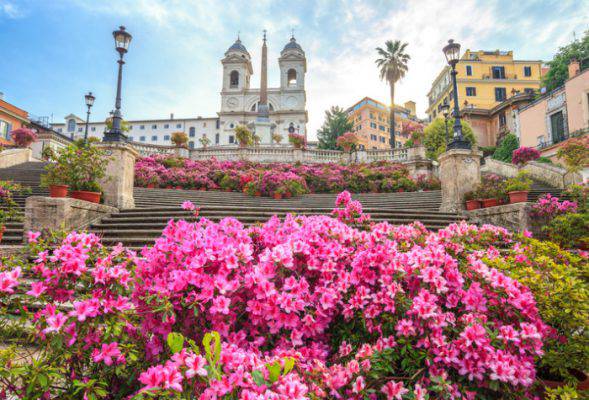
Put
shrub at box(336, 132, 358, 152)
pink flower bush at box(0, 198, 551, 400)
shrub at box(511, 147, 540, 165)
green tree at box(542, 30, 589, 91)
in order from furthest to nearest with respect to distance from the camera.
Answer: green tree at box(542, 30, 589, 91)
shrub at box(336, 132, 358, 152)
shrub at box(511, 147, 540, 165)
pink flower bush at box(0, 198, 551, 400)

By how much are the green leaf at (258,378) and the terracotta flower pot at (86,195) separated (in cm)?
813

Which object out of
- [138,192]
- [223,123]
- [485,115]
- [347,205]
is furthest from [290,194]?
[223,123]

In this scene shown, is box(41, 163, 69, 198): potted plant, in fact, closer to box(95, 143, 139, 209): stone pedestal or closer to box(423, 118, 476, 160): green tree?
box(95, 143, 139, 209): stone pedestal

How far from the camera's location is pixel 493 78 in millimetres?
44719

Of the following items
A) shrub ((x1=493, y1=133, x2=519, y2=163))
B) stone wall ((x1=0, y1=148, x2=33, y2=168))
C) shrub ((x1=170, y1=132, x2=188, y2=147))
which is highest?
shrub ((x1=493, y1=133, x2=519, y2=163))

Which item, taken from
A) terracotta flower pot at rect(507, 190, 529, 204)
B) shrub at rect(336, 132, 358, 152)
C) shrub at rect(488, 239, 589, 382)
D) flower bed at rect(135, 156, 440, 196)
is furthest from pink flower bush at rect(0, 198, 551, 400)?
shrub at rect(336, 132, 358, 152)

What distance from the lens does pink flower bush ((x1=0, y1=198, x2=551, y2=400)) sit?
1.42 metres

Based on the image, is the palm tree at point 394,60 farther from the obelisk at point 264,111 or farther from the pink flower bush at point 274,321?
the pink flower bush at point 274,321

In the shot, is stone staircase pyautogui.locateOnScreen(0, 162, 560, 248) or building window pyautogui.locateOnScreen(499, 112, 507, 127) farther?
building window pyautogui.locateOnScreen(499, 112, 507, 127)

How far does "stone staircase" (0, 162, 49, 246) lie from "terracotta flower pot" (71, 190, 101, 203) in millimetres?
907

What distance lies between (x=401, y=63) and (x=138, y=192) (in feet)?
134

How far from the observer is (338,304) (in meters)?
2.18

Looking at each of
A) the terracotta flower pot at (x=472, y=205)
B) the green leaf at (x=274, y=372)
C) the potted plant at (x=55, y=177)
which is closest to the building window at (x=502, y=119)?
the terracotta flower pot at (x=472, y=205)

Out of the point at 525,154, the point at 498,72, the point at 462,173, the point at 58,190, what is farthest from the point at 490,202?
the point at 498,72
